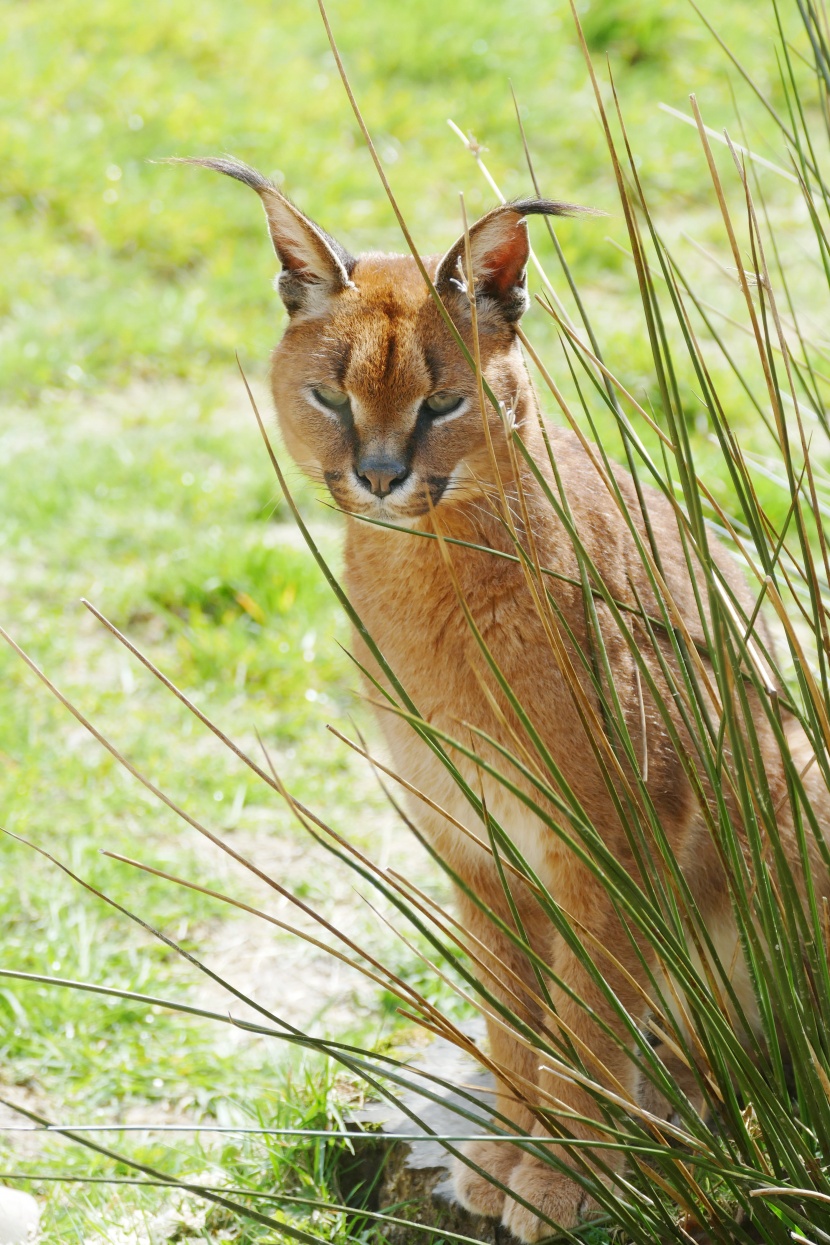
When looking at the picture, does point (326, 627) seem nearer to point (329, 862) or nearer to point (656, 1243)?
point (329, 862)

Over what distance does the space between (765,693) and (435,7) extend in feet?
23.4

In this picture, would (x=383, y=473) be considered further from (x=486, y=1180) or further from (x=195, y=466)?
(x=195, y=466)

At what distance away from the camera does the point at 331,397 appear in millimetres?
2520

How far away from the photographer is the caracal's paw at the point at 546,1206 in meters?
2.35

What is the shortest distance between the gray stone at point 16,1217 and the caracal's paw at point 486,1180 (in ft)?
2.65

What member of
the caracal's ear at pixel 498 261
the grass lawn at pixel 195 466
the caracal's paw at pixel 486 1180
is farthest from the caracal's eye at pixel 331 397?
the caracal's paw at pixel 486 1180

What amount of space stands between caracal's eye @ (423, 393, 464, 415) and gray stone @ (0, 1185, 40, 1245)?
5.50ft

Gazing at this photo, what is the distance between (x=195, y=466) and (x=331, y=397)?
2.94 meters

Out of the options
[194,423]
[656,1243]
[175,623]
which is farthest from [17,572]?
[656,1243]

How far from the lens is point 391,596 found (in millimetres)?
2568

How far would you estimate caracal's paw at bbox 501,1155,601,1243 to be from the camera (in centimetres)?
235

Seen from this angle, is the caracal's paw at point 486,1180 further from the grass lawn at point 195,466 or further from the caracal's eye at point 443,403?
the caracal's eye at point 443,403

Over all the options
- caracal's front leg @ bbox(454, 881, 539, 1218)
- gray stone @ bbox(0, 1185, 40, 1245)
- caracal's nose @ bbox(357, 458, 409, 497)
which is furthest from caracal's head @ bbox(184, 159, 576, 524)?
gray stone @ bbox(0, 1185, 40, 1245)

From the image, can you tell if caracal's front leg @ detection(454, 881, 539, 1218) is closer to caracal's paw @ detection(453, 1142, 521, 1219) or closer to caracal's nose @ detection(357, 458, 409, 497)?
caracal's paw @ detection(453, 1142, 521, 1219)
